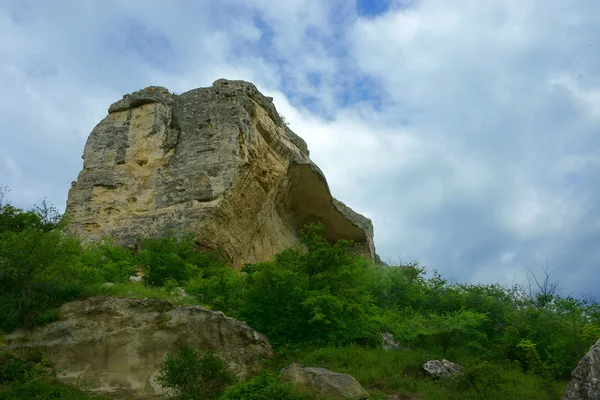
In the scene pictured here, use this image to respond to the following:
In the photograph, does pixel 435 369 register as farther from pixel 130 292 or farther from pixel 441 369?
pixel 130 292

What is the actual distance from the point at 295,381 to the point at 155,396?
2606 mm

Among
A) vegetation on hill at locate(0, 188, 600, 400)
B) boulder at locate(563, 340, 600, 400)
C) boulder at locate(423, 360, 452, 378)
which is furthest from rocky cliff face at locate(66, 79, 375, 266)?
boulder at locate(563, 340, 600, 400)

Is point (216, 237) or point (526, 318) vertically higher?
point (216, 237)

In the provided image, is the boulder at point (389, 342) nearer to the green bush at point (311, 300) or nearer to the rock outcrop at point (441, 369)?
the green bush at point (311, 300)

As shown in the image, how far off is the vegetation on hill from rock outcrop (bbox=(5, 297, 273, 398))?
367mm

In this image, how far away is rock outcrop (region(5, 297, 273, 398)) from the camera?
10.9 metres

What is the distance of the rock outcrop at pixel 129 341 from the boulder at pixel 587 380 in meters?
5.68

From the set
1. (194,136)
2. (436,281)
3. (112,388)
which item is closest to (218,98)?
(194,136)

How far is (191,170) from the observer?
72.6ft

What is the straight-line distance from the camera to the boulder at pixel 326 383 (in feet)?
31.7

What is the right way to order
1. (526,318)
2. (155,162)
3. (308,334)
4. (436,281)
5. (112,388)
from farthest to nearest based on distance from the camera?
(155,162) < (436,281) < (526,318) < (308,334) < (112,388)

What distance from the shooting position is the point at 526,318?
15586 millimetres

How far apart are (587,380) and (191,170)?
1614 centimetres

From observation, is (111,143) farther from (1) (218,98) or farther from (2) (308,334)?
(2) (308,334)
